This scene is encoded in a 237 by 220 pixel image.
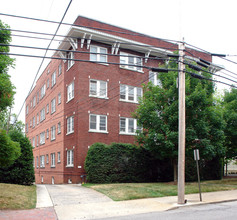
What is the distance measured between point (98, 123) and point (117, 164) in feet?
14.3

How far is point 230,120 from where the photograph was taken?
24688mm

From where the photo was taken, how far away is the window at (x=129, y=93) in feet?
87.9

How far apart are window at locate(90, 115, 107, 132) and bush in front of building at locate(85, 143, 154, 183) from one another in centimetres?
263

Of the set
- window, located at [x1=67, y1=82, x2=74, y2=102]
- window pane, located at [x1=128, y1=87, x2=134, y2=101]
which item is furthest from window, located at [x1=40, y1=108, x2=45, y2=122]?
window pane, located at [x1=128, y1=87, x2=134, y2=101]

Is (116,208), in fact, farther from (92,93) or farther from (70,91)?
(70,91)

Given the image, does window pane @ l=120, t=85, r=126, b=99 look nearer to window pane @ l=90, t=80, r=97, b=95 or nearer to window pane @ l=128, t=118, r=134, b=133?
window pane @ l=128, t=118, r=134, b=133

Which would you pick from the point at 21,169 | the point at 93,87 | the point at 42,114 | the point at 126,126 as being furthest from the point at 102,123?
the point at 42,114

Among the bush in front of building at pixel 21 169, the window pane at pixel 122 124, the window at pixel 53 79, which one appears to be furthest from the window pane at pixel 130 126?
the window at pixel 53 79

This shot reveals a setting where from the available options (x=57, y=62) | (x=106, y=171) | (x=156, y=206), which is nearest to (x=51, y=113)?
(x=57, y=62)

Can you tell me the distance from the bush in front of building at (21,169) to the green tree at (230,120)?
52.4ft

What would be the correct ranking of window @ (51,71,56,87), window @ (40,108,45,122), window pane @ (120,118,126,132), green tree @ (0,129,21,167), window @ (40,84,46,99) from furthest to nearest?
window @ (40,84,46,99)
window @ (40,108,45,122)
window @ (51,71,56,87)
window pane @ (120,118,126,132)
green tree @ (0,129,21,167)

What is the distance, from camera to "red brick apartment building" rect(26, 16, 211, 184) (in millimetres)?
24391

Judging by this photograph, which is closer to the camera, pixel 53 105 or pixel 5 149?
pixel 5 149

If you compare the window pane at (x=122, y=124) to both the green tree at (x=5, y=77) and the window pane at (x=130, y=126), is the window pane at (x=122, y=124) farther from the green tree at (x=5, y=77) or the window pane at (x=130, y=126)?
the green tree at (x=5, y=77)
